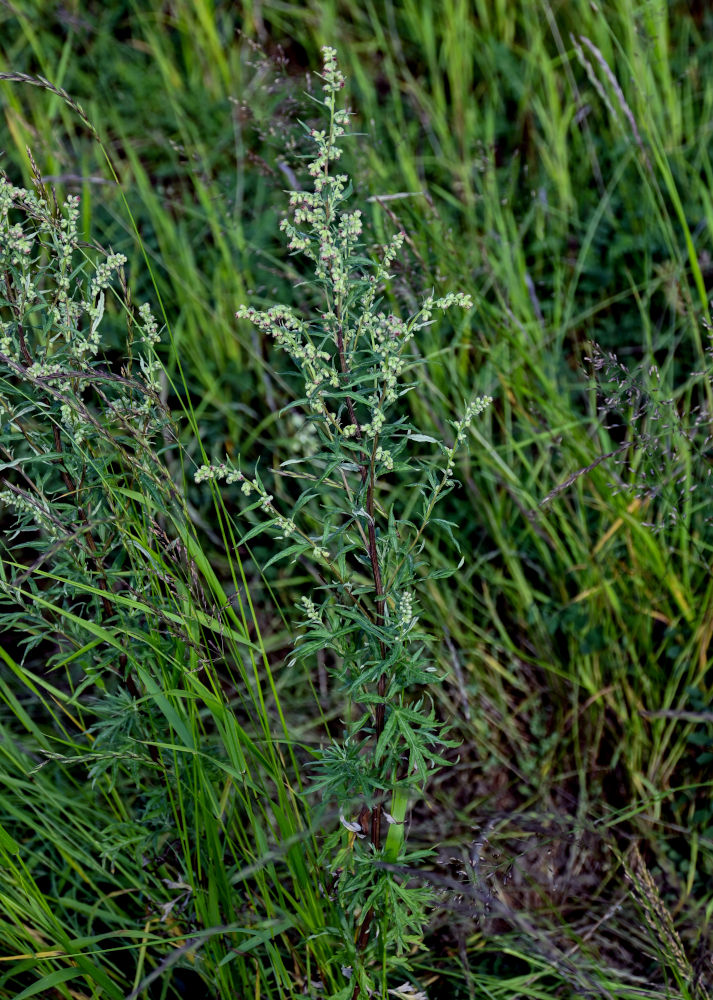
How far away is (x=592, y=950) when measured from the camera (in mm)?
1889

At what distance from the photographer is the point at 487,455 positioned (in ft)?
7.89

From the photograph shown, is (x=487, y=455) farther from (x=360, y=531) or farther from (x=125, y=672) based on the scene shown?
(x=125, y=672)

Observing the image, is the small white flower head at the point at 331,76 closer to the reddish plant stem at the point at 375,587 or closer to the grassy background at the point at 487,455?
the grassy background at the point at 487,455

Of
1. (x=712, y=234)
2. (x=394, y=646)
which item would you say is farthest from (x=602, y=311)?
(x=394, y=646)

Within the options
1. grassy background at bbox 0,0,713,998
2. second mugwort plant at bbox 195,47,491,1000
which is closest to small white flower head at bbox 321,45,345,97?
second mugwort plant at bbox 195,47,491,1000

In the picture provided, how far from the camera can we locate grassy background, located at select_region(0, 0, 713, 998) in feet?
5.75

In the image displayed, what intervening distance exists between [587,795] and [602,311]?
5.13 feet

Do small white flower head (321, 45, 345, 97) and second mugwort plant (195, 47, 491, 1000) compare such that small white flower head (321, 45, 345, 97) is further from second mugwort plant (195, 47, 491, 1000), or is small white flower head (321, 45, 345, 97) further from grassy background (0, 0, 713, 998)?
grassy background (0, 0, 713, 998)

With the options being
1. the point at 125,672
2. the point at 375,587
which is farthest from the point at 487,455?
the point at 125,672

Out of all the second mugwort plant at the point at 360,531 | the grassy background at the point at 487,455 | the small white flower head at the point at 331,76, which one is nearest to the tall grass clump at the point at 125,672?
the grassy background at the point at 487,455

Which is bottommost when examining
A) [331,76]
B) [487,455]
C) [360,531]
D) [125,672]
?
[487,455]

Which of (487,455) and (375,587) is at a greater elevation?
(375,587)

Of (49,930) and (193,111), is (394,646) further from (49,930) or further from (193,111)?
(193,111)

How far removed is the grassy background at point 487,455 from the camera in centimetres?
175
